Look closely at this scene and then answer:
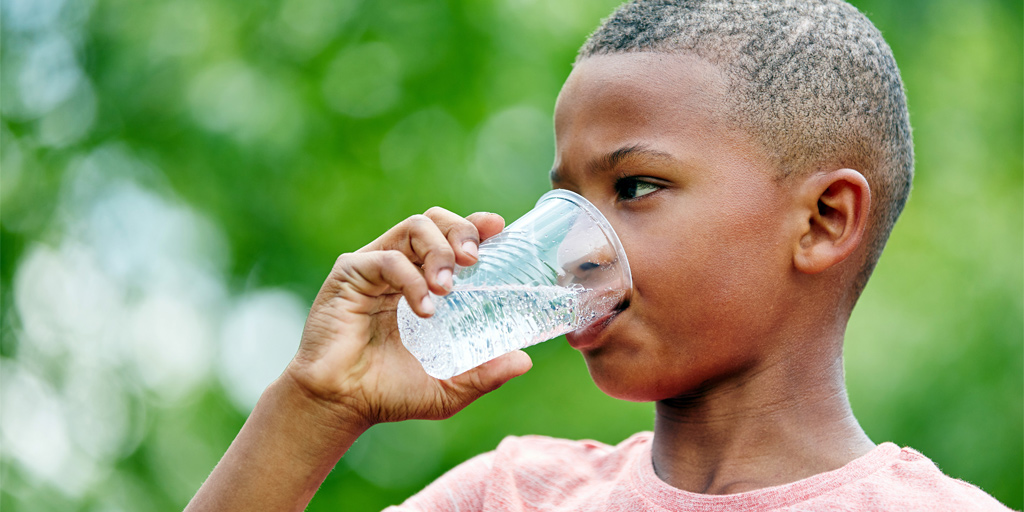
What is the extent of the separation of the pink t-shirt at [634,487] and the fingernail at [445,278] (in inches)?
23.9

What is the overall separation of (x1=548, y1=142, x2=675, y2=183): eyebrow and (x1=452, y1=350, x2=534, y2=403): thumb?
382 mm

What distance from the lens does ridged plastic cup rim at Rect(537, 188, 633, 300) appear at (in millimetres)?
1561

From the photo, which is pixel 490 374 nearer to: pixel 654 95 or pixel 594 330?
pixel 594 330

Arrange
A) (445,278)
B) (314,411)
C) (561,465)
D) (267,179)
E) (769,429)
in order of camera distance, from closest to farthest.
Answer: (445,278)
(314,411)
(769,429)
(561,465)
(267,179)

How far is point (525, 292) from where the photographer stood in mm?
1477

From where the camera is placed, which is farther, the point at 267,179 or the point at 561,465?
the point at 267,179

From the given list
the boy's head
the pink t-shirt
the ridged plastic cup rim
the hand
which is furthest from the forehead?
the pink t-shirt

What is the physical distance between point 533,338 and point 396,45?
430 centimetres

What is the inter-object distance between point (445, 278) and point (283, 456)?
45cm

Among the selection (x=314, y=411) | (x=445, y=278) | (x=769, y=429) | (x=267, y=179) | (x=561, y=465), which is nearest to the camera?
(x=445, y=278)

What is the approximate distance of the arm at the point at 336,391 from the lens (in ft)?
5.01

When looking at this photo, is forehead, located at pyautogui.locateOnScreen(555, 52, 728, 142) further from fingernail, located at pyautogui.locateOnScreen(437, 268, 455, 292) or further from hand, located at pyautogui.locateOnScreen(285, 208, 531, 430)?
fingernail, located at pyautogui.locateOnScreen(437, 268, 455, 292)

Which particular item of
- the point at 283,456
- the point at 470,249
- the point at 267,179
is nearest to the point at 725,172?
the point at 470,249

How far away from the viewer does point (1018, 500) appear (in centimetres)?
455
